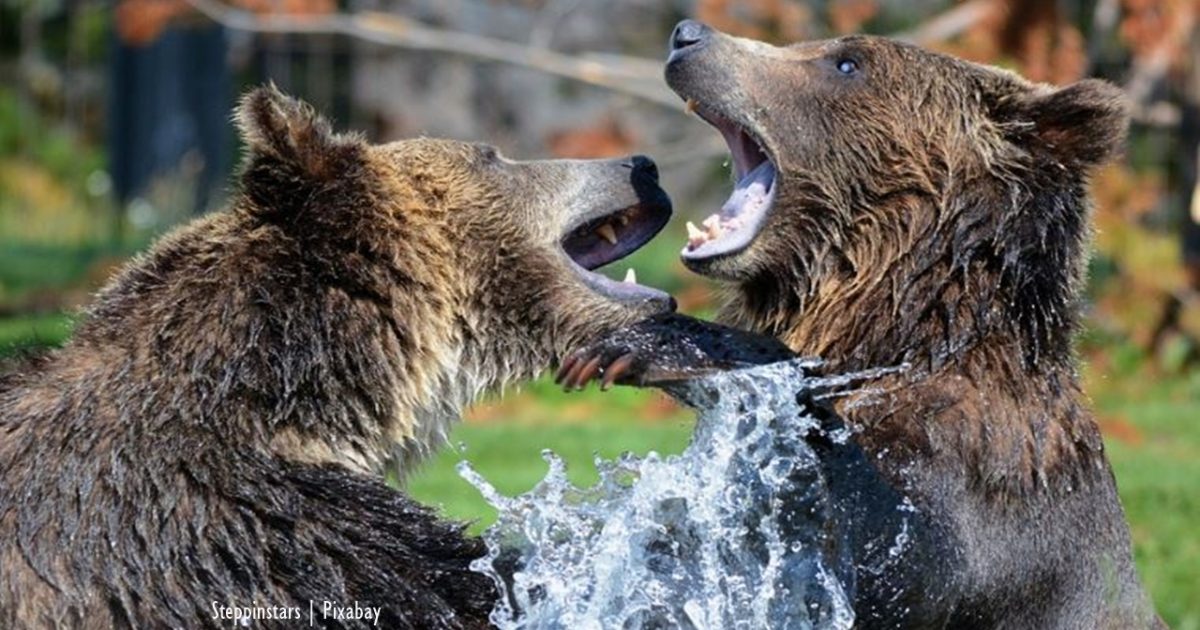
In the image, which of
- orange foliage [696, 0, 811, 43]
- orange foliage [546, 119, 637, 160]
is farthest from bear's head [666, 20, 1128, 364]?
orange foliage [546, 119, 637, 160]

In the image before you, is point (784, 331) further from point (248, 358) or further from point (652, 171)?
point (248, 358)

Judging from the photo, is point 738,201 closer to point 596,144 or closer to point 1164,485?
point 1164,485

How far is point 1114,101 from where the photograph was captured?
17.4 ft

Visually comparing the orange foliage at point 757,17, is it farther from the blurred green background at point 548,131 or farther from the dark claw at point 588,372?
the dark claw at point 588,372

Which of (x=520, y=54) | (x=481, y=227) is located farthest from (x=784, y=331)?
(x=520, y=54)

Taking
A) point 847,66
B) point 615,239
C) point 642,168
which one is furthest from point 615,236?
point 847,66

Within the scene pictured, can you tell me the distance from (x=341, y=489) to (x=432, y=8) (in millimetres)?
13608

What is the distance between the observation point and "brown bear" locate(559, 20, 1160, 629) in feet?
15.5

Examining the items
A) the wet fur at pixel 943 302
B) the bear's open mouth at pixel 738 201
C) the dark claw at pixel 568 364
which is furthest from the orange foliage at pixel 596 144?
the dark claw at pixel 568 364

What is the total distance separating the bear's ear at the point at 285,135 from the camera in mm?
4914

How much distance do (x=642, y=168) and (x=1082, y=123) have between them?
1101 mm

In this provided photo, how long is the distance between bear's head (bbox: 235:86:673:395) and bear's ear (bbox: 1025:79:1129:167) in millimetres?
981

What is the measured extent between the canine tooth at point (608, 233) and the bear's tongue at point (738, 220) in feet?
0.81

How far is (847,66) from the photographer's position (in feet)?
18.3
